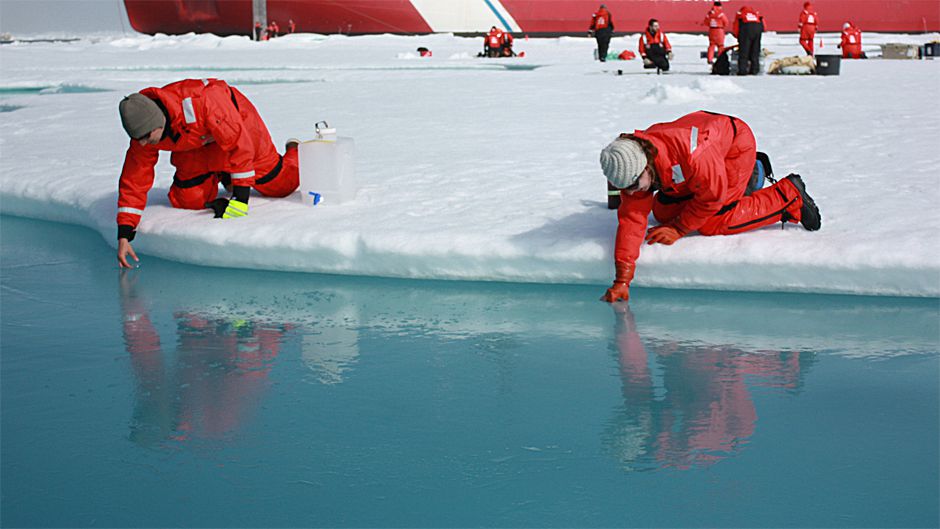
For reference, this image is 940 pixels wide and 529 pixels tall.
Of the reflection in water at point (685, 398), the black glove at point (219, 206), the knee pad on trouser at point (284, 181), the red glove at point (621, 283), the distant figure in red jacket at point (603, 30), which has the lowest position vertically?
the reflection in water at point (685, 398)

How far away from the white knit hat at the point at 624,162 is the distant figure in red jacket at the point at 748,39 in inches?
314

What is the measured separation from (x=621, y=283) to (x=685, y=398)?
2.90 feet

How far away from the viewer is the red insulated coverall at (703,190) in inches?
125

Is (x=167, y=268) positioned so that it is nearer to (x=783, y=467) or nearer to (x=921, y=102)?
(x=783, y=467)

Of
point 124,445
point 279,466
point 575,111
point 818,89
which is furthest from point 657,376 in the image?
point 818,89

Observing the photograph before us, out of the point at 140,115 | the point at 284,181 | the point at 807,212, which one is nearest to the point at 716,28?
the point at 284,181

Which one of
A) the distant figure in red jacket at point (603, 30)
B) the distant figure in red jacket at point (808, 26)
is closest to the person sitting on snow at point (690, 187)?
the distant figure in red jacket at point (603, 30)

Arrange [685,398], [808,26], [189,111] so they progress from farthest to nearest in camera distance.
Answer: [808,26] → [189,111] → [685,398]

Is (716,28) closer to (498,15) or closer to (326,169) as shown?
(326,169)

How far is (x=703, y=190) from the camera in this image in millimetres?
3273

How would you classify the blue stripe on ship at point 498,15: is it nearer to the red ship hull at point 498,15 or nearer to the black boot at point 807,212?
the red ship hull at point 498,15

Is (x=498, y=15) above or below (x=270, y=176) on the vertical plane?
above

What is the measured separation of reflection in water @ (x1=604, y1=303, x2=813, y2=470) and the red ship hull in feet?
81.3

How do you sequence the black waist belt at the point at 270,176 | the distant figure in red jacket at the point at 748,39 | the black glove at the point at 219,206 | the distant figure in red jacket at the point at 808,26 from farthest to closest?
the distant figure in red jacket at the point at 808,26 → the distant figure in red jacket at the point at 748,39 → the black waist belt at the point at 270,176 → the black glove at the point at 219,206
